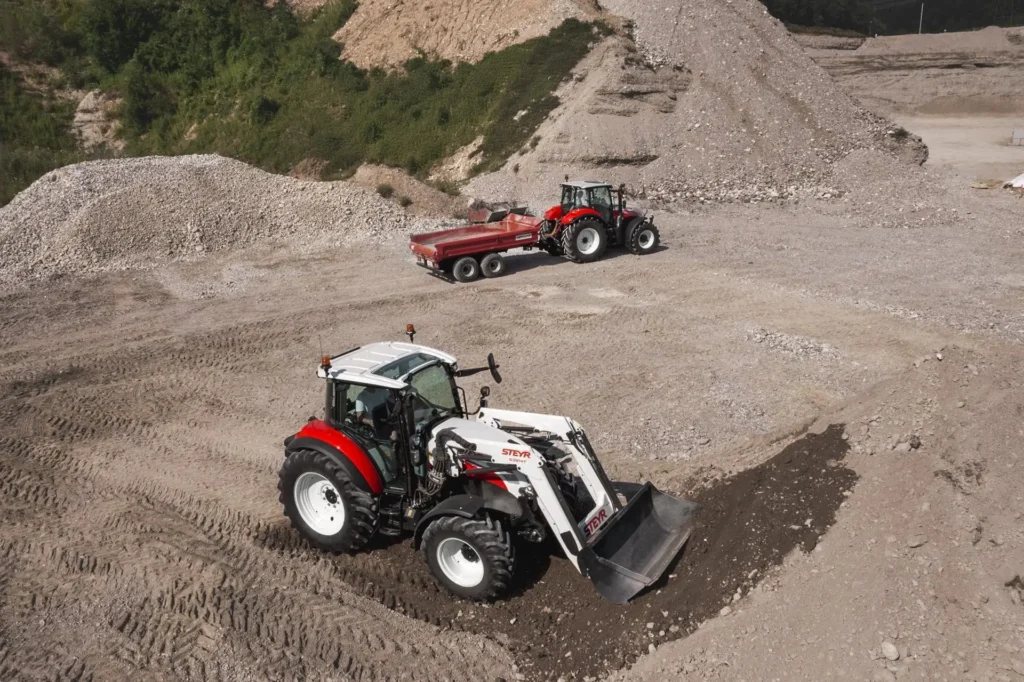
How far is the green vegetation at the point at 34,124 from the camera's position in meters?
28.8

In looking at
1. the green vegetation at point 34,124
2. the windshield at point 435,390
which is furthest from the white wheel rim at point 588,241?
the green vegetation at point 34,124

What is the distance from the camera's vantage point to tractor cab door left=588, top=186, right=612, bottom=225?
17312 millimetres

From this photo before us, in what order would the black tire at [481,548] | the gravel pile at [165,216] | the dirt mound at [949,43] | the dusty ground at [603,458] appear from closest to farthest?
the dusty ground at [603,458], the black tire at [481,548], the gravel pile at [165,216], the dirt mound at [949,43]

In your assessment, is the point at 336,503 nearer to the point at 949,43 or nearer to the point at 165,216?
the point at 165,216

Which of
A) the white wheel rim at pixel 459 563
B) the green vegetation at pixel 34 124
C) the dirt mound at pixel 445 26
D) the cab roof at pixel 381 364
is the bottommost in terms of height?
the white wheel rim at pixel 459 563

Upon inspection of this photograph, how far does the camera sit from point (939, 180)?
76.7 ft

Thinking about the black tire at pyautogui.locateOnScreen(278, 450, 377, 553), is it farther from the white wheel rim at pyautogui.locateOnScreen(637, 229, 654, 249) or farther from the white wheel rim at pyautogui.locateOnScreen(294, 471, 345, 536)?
the white wheel rim at pyautogui.locateOnScreen(637, 229, 654, 249)

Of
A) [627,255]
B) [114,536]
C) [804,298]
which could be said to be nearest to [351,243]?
[627,255]

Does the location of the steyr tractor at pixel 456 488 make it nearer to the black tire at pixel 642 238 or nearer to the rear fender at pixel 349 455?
the rear fender at pixel 349 455

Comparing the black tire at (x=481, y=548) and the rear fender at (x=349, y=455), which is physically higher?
the rear fender at (x=349, y=455)

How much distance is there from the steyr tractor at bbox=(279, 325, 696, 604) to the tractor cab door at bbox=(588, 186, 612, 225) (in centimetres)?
1111

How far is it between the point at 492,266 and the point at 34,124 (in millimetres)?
25893

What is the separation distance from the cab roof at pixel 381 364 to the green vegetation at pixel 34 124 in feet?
84.1

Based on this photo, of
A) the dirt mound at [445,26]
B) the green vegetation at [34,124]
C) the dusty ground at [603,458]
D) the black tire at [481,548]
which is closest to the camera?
the dusty ground at [603,458]
